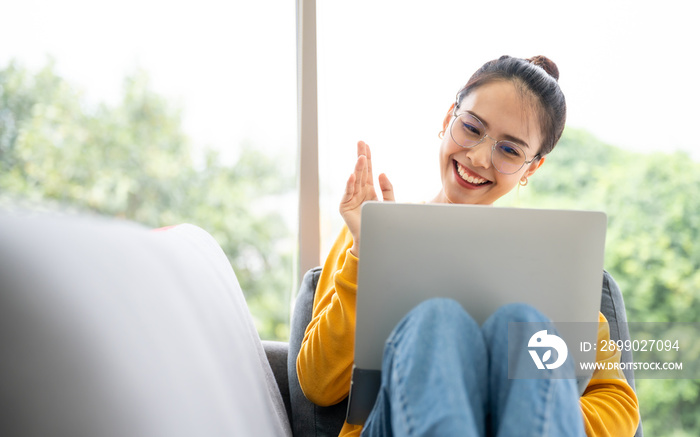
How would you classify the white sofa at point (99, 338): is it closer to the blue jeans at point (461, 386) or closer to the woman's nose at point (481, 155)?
the blue jeans at point (461, 386)

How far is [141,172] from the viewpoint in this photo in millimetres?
3062

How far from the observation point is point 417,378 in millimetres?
733

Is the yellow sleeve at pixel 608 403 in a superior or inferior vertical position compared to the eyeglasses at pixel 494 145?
inferior

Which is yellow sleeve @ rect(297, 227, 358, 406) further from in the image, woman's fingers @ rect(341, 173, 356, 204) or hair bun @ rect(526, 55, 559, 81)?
hair bun @ rect(526, 55, 559, 81)

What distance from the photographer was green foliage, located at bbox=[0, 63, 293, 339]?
2770mm

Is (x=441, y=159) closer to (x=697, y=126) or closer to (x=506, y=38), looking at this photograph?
(x=506, y=38)

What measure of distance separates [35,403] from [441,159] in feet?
3.56

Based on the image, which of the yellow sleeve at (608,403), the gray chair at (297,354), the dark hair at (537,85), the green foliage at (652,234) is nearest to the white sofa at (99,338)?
the gray chair at (297,354)

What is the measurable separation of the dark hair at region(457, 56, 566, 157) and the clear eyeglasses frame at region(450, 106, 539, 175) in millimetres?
84

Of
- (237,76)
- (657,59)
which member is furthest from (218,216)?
(657,59)

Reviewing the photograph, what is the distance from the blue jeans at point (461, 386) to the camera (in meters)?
0.70
